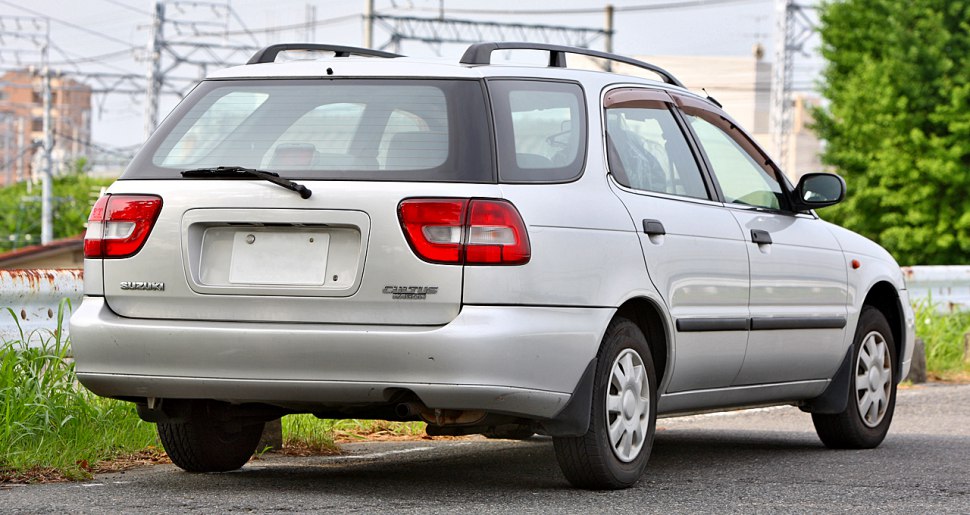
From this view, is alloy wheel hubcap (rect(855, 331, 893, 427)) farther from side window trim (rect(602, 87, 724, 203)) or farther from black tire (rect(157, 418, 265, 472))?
black tire (rect(157, 418, 265, 472))

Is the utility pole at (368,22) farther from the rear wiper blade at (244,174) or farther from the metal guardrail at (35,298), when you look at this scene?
the rear wiper blade at (244,174)

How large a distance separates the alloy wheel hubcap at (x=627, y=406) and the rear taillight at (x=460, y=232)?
0.78m

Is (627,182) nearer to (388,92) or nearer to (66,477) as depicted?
(388,92)

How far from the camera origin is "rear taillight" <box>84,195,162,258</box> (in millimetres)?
5688

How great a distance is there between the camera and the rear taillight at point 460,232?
17.6 feet

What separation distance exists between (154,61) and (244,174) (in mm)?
53863

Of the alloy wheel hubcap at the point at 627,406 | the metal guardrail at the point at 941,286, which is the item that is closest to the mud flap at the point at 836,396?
the alloy wheel hubcap at the point at 627,406

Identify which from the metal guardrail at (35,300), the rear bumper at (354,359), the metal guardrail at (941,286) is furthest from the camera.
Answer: the metal guardrail at (941,286)

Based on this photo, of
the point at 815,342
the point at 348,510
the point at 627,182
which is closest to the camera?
the point at 348,510

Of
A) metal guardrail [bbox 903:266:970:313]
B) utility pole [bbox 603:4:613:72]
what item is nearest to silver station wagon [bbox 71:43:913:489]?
metal guardrail [bbox 903:266:970:313]

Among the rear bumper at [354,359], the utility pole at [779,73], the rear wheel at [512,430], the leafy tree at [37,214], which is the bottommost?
the leafy tree at [37,214]

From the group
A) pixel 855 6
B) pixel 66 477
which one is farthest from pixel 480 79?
pixel 855 6

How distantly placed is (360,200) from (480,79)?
0.67m

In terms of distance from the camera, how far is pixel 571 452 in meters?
5.88
